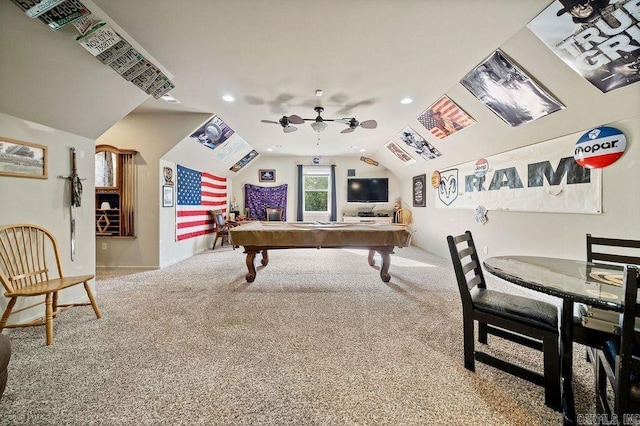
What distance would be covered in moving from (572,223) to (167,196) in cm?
605

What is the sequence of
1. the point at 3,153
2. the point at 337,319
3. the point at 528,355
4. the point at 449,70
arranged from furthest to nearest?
the point at 449,70 → the point at 337,319 → the point at 3,153 → the point at 528,355

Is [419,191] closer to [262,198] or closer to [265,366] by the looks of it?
[262,198]

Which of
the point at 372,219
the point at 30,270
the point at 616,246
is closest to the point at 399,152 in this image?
the point at 372,219

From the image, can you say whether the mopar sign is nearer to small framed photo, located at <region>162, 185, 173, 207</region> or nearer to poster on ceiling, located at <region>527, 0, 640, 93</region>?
poster on ceiling, located at <region>527, 0, 640, 93</region>

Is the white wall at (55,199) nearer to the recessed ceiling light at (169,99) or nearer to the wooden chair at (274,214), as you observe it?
the recessed ceiling light at (169,99)

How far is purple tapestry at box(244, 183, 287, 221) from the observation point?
7.80 m

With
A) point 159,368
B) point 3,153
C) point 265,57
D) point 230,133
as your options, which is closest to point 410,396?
point 159,368

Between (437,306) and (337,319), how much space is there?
1205mm

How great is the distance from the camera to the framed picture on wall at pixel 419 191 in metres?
6.35

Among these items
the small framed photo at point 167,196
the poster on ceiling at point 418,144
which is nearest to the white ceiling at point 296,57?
the poster on ceiling at point 418,144

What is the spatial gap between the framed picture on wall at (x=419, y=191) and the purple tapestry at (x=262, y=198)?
3.92 meters

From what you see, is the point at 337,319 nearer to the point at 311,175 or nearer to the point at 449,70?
the point at 449,70

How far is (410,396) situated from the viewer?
4.89 ft

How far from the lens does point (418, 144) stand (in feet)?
17.2
